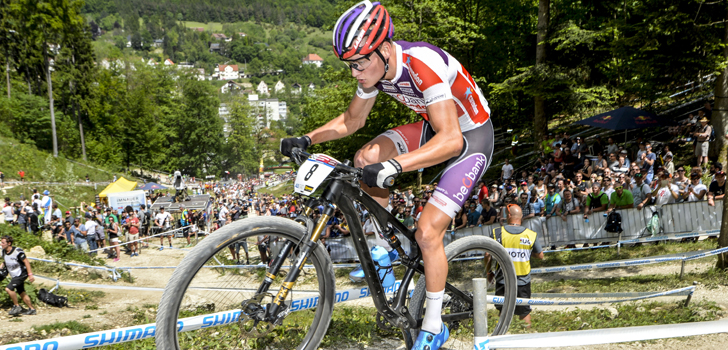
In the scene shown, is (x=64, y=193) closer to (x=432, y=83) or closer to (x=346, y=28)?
(x=346, y=28)

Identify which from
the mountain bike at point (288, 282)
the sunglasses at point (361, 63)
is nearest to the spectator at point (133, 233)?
the mountain bike at point (288, 282)

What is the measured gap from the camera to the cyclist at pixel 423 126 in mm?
3307

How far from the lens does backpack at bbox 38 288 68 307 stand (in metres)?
10.7

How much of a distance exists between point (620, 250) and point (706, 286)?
3769 millimetres

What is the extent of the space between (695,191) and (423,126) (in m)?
11.0

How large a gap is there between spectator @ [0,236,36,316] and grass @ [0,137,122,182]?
Result: 1217 inches

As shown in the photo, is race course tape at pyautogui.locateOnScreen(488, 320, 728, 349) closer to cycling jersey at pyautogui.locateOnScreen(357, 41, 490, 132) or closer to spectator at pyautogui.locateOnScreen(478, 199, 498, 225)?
cycling jersey at pyautogui.locateOnScreen(357, 41, 490, 132)

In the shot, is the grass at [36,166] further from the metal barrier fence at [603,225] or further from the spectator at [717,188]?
the spectator at [717,188]

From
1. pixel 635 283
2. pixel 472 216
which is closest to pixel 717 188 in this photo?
pixel 635 283

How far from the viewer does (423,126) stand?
421cm

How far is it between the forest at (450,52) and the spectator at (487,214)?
7494 millimetres

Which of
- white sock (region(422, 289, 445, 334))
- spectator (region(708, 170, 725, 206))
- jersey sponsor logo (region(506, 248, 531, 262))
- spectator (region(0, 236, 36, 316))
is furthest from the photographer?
spectator (region(708, 170, 725, 206))

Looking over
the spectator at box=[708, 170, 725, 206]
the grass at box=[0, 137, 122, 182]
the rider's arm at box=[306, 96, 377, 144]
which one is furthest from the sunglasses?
the grass at box=[0, 137, 122, 182]

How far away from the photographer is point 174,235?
24.1m
